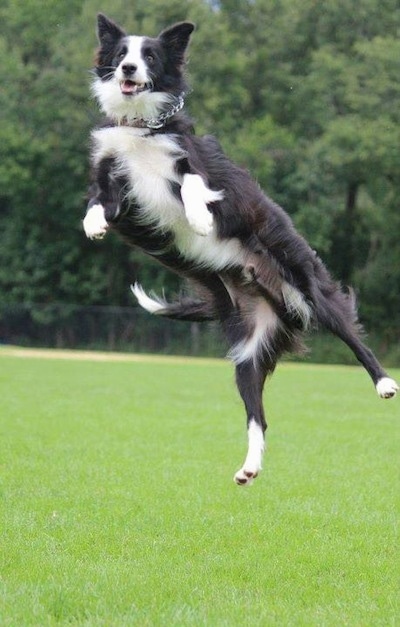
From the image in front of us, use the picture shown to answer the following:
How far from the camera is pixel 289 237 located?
748 cm

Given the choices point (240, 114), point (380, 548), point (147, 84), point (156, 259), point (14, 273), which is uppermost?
point (147, 84)

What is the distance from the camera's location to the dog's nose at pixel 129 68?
6844 millimetres

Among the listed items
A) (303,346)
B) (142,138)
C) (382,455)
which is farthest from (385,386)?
(382,455)

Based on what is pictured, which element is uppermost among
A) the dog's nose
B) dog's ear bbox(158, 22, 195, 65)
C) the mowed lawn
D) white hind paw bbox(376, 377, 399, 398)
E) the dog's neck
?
dog's ear bbox(158, 22, 195, 65)

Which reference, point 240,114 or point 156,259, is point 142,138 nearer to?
point 156,259

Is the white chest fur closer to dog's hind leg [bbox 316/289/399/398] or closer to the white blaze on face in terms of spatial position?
the white blaze on face

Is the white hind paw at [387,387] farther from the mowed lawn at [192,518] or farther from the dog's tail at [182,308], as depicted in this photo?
the dog's tail at [182,308]

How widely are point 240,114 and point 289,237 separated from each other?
38.0 metres

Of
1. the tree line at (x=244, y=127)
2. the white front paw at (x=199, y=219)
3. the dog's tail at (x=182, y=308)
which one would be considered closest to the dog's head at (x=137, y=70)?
the white front paw at (x=199, y=219)

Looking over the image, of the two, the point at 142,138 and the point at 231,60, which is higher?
the point at 142,138

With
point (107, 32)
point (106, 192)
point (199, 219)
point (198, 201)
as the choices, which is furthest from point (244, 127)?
point (199, 219)

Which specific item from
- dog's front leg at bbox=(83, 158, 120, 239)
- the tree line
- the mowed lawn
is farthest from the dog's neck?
the tree line

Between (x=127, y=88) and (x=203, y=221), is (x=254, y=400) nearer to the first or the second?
(x=203, y=221)

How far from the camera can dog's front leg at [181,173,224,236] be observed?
644 centimetres
